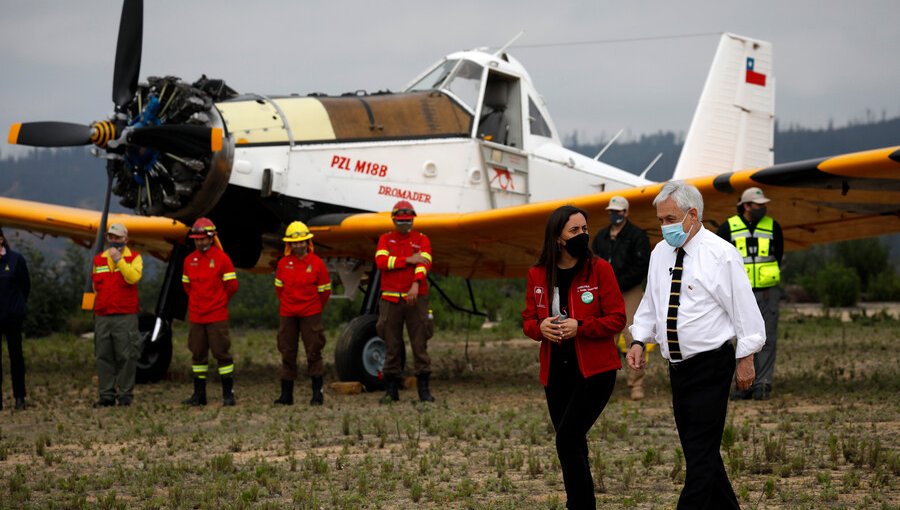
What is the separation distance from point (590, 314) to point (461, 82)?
7857 mm

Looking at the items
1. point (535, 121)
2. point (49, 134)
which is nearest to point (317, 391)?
point (49, 134)

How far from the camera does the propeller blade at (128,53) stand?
1116cm

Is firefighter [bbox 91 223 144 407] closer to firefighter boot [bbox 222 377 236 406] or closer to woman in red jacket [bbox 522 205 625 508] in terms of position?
firefighter boot [bbox 222 377 236 406]

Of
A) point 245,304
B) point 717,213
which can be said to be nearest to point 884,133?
point 245,304

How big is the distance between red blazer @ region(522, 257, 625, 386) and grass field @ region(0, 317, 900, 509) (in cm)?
91

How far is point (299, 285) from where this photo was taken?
33.0 ft

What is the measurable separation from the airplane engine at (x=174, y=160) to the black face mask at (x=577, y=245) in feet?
21.3

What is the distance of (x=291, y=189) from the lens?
11289 millimetres

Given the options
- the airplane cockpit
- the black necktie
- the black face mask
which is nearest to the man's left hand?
the black necktie

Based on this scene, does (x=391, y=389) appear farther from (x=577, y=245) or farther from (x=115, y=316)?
(x=577, y=245)

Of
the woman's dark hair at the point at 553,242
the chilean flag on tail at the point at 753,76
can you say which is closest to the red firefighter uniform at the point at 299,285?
the woman's dark hair at the point at 553,242

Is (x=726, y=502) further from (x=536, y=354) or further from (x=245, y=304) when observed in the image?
(x=245, y=304)

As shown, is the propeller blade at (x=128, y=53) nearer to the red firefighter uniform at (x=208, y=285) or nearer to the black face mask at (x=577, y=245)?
the red firefighter uniform at (x=208, y=285)

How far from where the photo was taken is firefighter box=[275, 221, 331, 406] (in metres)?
10.0
